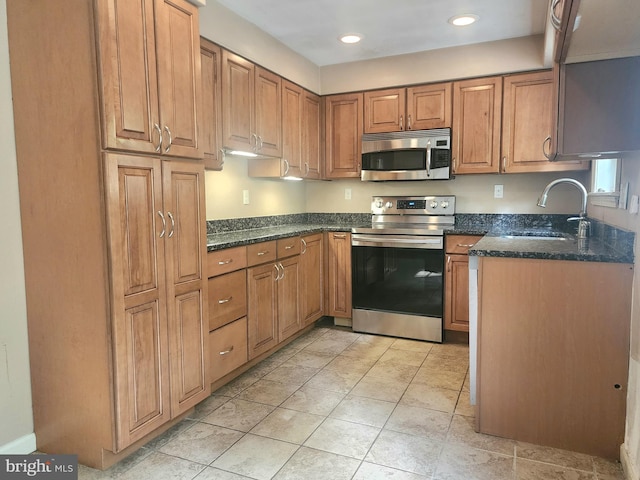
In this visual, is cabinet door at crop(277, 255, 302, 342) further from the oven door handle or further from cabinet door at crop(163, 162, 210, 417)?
cabinet door at crop(163, 162, 210, 417)

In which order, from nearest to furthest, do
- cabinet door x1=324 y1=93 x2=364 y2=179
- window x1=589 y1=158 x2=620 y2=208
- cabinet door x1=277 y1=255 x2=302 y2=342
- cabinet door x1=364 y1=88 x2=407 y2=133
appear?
window x1=589 y1=158 x2=620 y2=208 < cabinet door x1=277 y1=255 x2=302 y2=342 < cabinet door x1=364 y1=88 x2=407 y2=133 < cabinet door x1=324 y1=93 x2=364 y2=179

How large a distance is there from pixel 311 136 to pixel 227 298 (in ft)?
6.33

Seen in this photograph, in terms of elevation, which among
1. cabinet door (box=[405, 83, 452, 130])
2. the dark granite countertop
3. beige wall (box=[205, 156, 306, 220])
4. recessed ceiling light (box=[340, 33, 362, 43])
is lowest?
the dark granite countertop

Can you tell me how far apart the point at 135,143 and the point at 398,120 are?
8.37 feet

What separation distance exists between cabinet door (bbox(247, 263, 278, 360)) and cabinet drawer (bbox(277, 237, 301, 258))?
15cm

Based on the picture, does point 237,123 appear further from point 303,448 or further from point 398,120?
point 303,448

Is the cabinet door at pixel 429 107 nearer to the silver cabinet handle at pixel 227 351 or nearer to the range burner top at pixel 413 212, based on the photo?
the range burner top at pixel 413 212

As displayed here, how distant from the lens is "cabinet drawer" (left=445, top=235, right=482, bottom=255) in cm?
338

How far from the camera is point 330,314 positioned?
392 cm

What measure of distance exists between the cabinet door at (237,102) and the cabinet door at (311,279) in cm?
98

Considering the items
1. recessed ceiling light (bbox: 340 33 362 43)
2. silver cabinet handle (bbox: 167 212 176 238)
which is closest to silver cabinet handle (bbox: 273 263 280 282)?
silver cabinet handle (bbox: 167 212 176 238)

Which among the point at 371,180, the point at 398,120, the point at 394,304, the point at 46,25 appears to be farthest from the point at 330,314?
the point at 46,25

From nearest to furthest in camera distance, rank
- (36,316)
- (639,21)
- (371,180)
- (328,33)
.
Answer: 1. (639,21)
2. (36,316)
3. (328,33)
4. (371,180)

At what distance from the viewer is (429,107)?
3.69 m
